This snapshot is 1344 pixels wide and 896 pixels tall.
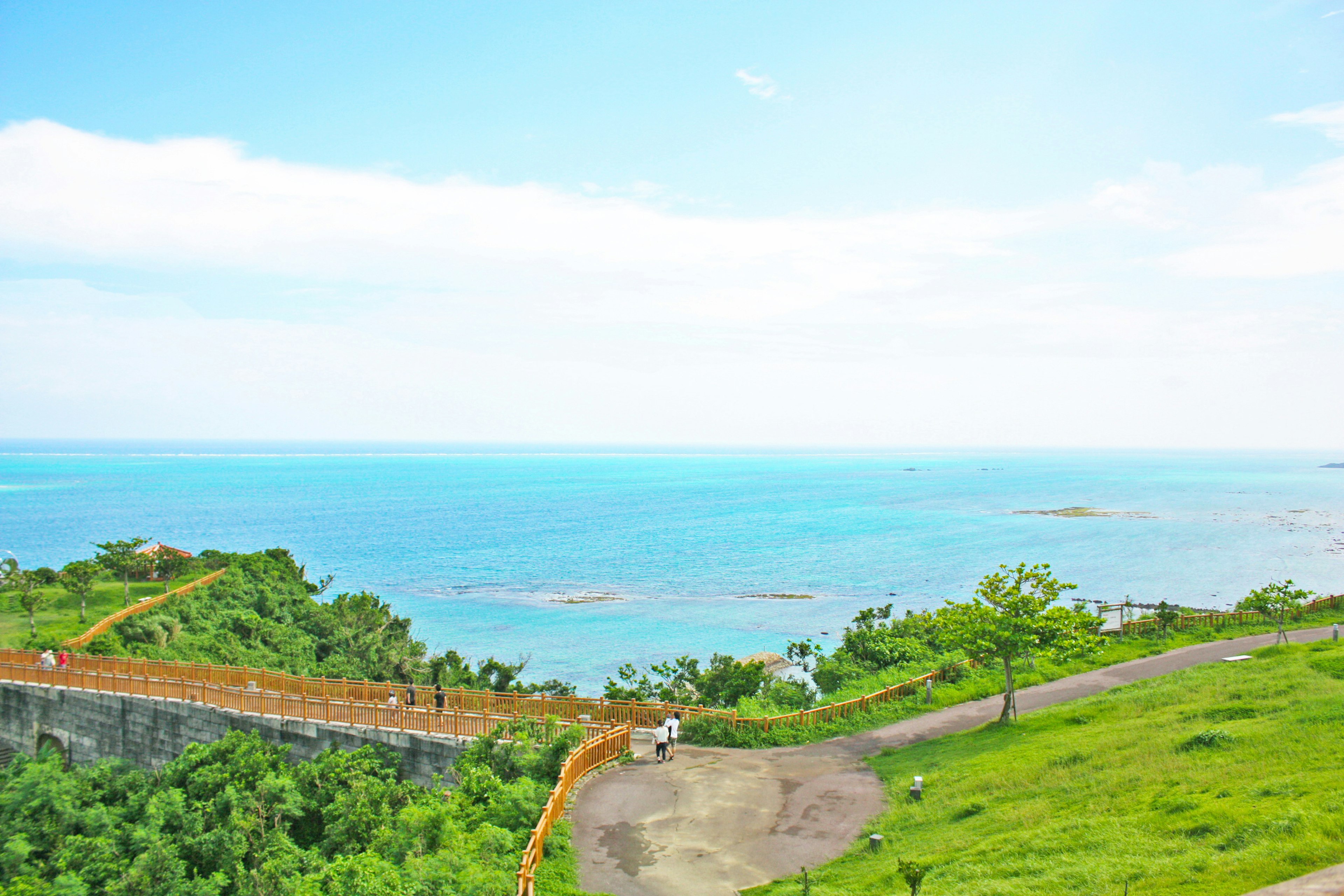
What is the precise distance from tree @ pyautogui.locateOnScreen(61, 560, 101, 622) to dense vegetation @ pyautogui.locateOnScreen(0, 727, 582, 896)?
15.6 meters

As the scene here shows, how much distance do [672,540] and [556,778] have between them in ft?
253

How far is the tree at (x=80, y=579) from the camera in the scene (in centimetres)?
3709

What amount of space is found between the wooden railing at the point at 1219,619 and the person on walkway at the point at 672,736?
25.7m

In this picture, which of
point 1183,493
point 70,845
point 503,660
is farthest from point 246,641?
point 1183,493

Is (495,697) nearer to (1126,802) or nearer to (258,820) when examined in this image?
(258,820)

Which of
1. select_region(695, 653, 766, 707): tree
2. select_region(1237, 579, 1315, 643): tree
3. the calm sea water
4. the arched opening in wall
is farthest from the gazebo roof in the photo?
select_region(1237, 579, 1315, 643): tree

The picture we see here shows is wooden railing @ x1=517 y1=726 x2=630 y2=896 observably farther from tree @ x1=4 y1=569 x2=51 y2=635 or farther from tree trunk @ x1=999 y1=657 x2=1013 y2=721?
tree @ x1=4 y1=569 x2=51 y2=635

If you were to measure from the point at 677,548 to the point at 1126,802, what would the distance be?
7575 cm

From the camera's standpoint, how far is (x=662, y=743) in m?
19.7

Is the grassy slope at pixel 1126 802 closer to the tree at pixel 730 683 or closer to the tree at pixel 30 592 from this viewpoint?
the tree at pixel 730 683

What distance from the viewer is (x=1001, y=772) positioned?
17.9m

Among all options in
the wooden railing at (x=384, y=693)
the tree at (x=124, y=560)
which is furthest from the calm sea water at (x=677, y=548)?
the wooden railing at (x=384, y=693)

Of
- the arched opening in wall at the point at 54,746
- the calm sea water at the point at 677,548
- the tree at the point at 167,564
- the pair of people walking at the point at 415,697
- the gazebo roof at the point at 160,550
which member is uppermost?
the gazebo roof at the point at 160,550

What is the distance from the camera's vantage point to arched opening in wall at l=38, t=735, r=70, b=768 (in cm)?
2662
